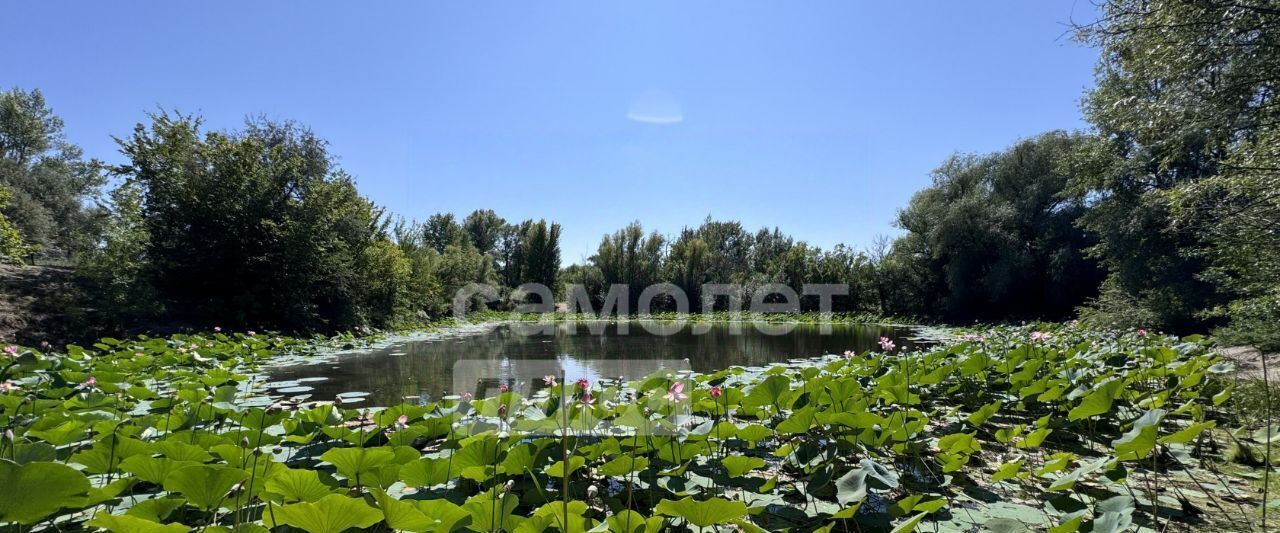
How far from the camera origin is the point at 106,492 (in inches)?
46.9

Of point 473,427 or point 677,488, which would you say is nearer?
point 677,488

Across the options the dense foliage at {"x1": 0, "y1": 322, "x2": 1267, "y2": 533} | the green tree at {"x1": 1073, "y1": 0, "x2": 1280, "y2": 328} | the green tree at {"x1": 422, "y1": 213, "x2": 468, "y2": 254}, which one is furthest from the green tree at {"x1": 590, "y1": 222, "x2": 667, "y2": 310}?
the dense foliage at {"x1": 0, "y1": 322, "x2": 1267, "y2": 533}

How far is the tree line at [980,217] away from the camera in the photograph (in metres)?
4.98

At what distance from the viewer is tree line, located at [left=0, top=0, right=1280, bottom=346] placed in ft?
16.4

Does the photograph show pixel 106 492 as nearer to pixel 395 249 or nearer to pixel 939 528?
pixel 939 528

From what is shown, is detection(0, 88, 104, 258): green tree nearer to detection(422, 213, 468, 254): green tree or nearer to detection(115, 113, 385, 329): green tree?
detection(115, 113, 385, 329): green tree

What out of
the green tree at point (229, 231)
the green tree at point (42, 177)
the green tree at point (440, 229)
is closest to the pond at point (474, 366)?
the green tree at point (229, 231)

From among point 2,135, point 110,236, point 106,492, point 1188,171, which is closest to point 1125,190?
point 1188,171

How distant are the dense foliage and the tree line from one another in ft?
12.4

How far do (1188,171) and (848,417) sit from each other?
1318 centimetres

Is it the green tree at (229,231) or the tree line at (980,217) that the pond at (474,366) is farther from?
the tree line at (980,217)

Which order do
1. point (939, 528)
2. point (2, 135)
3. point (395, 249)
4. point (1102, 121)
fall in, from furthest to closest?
1. point (2, 135)
2. point (395, 249)
3. point (1102, 121)
4. point (939, 528)

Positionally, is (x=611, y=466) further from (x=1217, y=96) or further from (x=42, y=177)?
(x=42, y=177)

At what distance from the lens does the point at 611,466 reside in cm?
149
